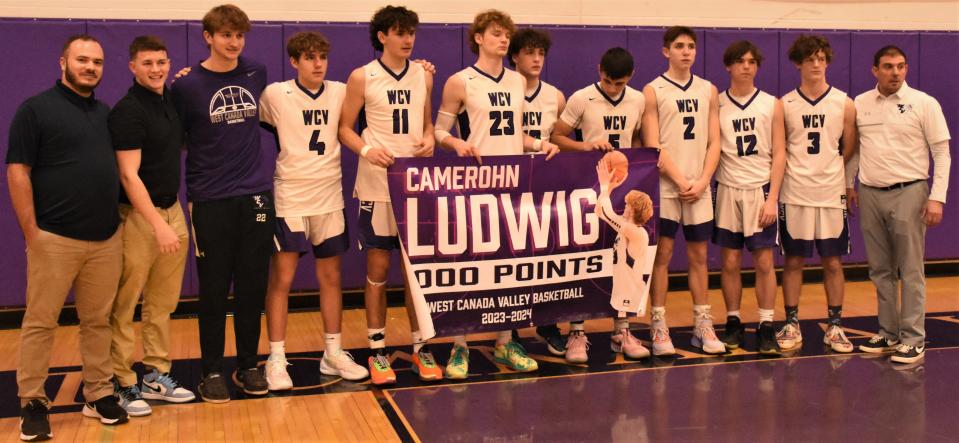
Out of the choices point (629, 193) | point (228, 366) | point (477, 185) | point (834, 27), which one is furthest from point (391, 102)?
point (834, 27)

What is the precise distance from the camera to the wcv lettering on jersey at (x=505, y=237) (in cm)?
508

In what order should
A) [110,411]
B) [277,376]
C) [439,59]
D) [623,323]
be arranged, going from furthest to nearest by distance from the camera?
[439,59], [623,323], [277,376], [110,411]

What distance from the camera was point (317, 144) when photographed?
5.07m

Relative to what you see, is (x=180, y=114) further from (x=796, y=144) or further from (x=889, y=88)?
(x=889, y=88)

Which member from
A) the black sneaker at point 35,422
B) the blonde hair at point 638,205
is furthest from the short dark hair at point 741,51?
the black sneaker at point 35,422

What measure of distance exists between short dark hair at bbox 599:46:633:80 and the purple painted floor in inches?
67.9

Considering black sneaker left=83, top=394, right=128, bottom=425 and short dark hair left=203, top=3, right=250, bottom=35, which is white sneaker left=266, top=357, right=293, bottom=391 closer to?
black sneaker left=83, top=394, right=128, bottom=425

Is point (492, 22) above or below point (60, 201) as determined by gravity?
above

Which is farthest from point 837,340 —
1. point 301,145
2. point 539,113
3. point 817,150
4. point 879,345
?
point 301,145

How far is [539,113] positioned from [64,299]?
2.80 metres

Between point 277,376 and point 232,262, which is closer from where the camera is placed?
point 232,262

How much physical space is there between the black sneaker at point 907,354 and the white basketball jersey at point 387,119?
3072 millimetres

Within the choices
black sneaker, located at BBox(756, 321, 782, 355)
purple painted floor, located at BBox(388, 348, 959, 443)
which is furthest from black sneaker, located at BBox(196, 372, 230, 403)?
black sneaker, located at BBox(756, 321, 782, 355)

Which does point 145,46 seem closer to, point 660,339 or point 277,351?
point 277,351
